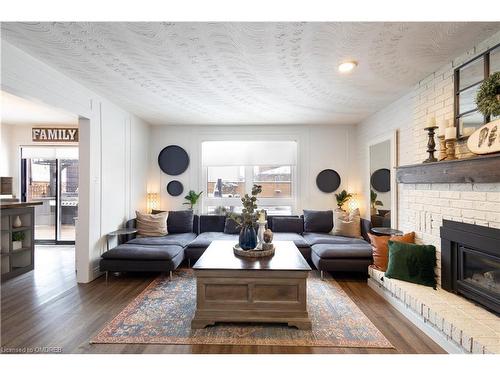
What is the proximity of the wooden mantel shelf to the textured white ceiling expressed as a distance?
1.03 meters

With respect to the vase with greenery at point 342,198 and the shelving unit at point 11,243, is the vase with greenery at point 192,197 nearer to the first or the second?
the shelving unit at point 11,243

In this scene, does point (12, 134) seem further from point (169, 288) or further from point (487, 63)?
point (487, 63)

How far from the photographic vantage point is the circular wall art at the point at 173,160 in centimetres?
532

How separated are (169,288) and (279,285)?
1.63 metres

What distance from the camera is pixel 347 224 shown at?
14.7ft

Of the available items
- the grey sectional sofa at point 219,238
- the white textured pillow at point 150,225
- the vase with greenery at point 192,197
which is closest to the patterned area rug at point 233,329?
the grey sectional sofa at point 219,238

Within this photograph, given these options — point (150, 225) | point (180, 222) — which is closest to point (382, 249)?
point (180, 222)

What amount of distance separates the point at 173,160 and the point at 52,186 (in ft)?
9.50

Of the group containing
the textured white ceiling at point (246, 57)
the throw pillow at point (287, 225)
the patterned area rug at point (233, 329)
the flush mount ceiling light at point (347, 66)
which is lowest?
the patterned area rug at point (233, 329)

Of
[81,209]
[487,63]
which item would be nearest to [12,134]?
[81,209]

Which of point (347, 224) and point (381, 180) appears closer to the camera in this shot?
point (381, 180)

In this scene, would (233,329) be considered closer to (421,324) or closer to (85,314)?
(85,314)

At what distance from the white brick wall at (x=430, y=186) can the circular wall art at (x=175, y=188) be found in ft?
12.5

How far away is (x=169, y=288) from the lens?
326cm
